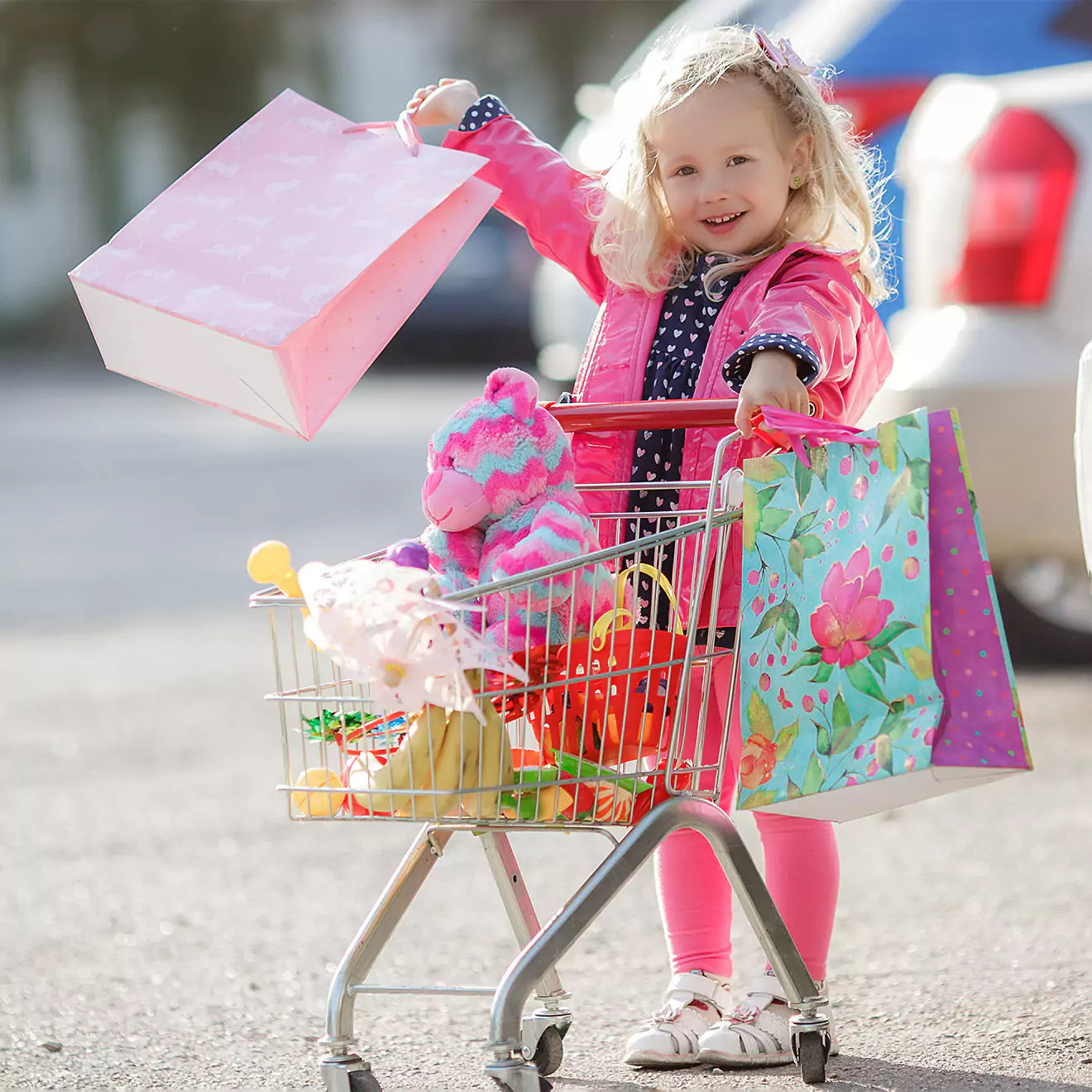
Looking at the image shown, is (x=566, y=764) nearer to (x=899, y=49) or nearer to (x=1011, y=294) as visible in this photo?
(x=1011, y=294)

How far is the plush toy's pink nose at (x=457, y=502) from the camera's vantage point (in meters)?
2.63

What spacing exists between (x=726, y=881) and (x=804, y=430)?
0.91 meters

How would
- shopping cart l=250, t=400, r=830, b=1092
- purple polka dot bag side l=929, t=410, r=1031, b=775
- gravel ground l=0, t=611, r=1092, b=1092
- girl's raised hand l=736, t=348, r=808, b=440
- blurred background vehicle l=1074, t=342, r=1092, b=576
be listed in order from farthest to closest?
gravel ground l=0, t=611, r=1092, b=1092
blurred background vehicle l=1074, t=342, r=1092, b=576
girl's raised hand l=736, t=348, r=808, b=440
shopping cart l=250, t=400, r=830, b=1092
purple polka dot bag side l=929, t=410, r=1031, b=775

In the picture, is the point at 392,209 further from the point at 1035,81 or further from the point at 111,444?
the point at 111,444

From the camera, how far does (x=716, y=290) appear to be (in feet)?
9.98

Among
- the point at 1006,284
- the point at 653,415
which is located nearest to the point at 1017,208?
the point at 1006,284

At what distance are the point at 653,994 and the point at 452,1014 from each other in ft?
1.25

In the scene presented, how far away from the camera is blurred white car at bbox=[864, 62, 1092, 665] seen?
210 inches

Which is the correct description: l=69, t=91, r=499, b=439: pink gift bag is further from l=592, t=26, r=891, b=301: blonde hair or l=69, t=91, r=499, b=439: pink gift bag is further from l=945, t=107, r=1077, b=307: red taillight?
l=945, t=107, r=1077, b=307: red taillight

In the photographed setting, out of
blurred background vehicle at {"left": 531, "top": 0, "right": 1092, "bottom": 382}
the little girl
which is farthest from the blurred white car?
the little girl

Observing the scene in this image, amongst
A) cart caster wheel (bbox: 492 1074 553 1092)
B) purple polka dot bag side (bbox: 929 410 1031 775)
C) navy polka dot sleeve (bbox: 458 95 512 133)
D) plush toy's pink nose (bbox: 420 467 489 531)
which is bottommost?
cart caster wheel (bbox: 492 1074 553 1092)

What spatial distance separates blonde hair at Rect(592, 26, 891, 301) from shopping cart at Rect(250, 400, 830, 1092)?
0.39m

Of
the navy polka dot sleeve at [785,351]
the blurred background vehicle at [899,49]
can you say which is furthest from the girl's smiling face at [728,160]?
the blurred background vehicle at [899,49]

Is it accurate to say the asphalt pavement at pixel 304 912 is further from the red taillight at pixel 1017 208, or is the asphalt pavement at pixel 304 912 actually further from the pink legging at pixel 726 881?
the red taillight at pixel 1017 208
